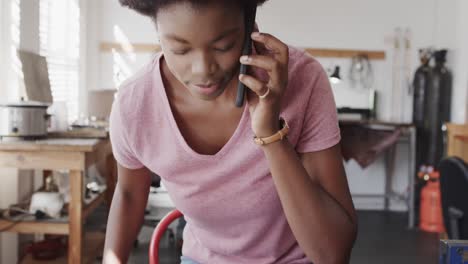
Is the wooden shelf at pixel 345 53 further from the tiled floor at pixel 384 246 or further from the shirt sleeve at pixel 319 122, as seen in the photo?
the shirt sleeve at pixel 319 122

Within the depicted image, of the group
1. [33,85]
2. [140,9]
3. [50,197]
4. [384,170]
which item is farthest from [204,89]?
[384,170]

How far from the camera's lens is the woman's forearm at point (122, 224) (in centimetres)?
108

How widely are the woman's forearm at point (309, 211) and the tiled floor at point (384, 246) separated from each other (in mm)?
2535

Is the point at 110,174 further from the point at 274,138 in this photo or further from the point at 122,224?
the point at 274,138

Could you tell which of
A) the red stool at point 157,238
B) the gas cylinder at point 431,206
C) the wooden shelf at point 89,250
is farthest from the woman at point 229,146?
the gas cylinder at point 431,206

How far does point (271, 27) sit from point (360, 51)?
0.95m

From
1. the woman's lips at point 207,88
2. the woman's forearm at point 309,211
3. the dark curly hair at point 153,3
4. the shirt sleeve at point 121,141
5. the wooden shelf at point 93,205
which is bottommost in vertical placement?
the wooden shelf at point 93,205

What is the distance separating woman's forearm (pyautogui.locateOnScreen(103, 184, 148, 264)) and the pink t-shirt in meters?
0.08

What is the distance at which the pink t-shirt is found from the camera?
937 millimetres

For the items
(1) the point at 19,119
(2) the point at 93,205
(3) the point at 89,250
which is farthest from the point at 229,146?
(3) the point at 89,250

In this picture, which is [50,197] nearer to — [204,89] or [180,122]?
[180,122]

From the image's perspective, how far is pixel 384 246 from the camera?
3.80 m

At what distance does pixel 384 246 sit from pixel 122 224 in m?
3.12

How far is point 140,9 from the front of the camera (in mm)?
871
